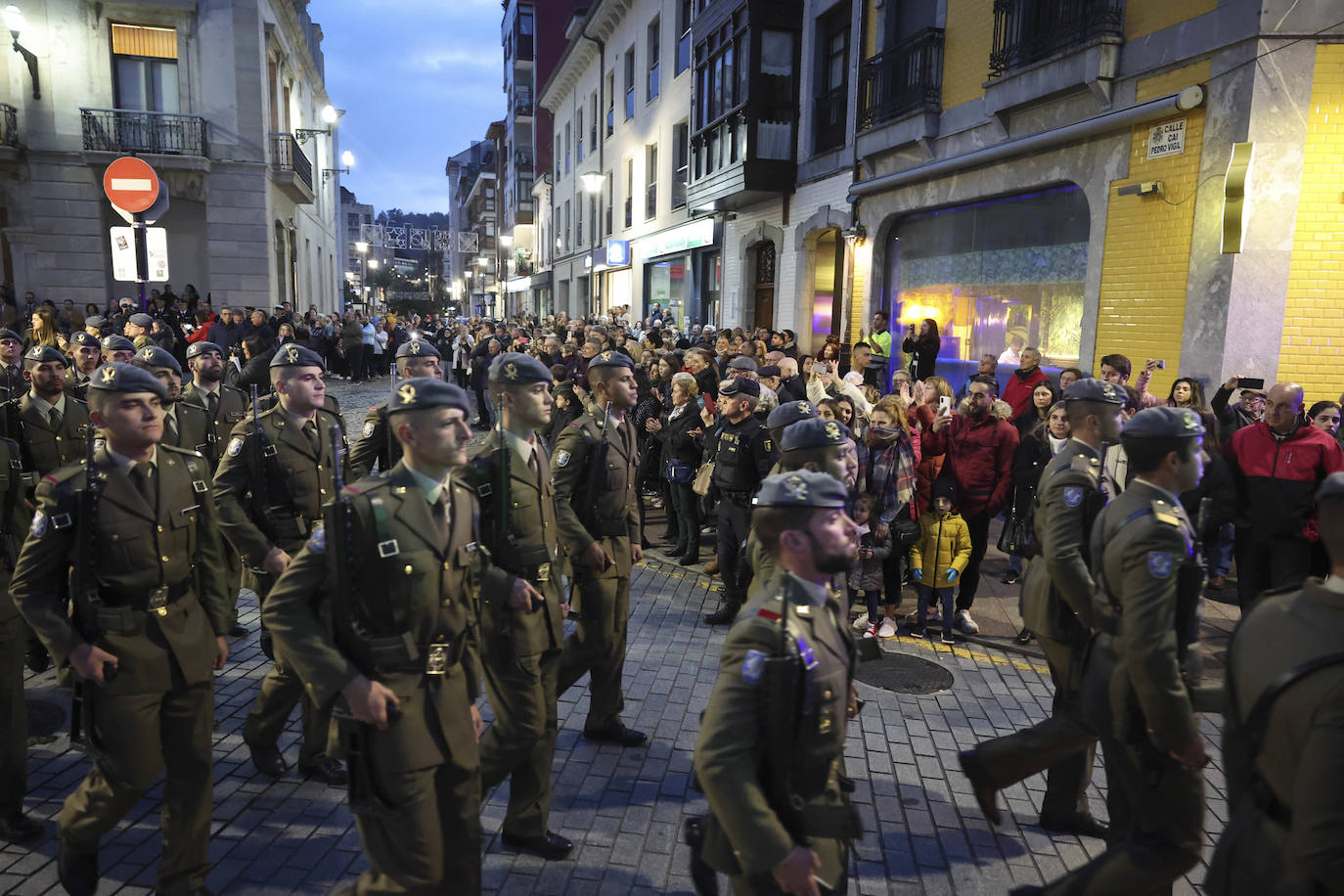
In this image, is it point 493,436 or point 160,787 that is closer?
point 493,436

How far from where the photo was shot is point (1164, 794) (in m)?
3.06

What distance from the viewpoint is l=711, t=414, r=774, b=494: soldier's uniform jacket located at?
6957mm

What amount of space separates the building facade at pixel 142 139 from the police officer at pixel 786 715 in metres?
25.6

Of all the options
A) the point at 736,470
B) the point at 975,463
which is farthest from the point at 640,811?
the point at 975,463

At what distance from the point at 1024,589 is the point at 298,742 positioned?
427cm

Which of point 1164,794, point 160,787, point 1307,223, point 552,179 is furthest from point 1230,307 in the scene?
point 552,179

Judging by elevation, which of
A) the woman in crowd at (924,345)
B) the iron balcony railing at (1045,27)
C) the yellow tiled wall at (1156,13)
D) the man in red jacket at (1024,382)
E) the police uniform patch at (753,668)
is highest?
the iron balcony railing at (1045,27)

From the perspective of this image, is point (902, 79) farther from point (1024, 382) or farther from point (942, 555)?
point (942, 555)

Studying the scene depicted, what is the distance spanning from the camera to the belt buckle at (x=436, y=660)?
2.93m

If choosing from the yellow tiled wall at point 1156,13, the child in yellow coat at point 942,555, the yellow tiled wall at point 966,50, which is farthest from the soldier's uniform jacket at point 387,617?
the yellow tiled wall at point 966,50

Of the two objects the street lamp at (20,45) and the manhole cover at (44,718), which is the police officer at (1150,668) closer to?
the manhole cover at (44,718)

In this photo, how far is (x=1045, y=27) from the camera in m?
11.2

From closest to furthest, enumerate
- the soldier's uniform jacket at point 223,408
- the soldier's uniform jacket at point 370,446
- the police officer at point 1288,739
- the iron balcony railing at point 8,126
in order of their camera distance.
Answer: the police officer at point 1288,739 → the soldier's uniform jacket at point 370,446 → the soldier's uniform jacket at point 223,408 → the iron balcony railing at point 8,126

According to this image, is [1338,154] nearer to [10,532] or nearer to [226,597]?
[226,597]
